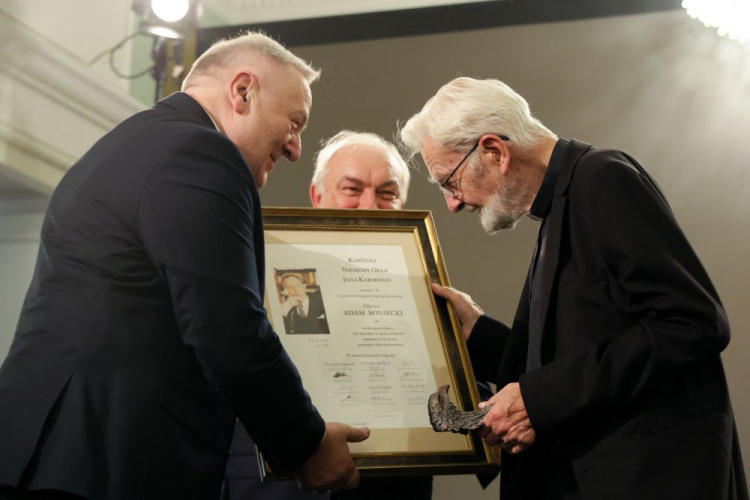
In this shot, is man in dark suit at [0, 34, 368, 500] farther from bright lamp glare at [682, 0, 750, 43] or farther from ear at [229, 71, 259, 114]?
bright lamp glare at [682, 0, 750, 43]

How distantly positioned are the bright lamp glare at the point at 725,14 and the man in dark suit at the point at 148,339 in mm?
2618

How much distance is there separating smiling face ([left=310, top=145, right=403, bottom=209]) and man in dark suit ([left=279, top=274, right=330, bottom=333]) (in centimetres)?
77

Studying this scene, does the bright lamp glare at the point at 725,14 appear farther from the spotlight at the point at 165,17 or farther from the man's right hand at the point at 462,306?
the spotlight at the point at 165,17

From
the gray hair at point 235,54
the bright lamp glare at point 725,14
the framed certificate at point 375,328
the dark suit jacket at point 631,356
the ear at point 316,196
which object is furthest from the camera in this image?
the bright lamp glare at point 725,14

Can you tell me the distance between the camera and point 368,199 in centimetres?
323

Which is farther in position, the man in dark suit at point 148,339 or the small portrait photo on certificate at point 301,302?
the small portrait photo on certificate at point 301,302

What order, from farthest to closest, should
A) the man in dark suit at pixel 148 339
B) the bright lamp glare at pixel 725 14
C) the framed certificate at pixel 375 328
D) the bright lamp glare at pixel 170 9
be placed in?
the bright lamp glare at pixel 170 9
the bright lamp glare at pixel 725 14
the framed certificate at pixel 375 328
the man in dark suit at pixel 148 339

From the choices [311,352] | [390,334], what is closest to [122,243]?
[311,352]

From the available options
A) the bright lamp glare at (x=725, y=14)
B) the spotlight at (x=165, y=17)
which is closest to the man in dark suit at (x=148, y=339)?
the spotlight at (x=165, y=17)

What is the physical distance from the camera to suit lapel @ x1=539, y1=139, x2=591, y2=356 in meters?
2.18

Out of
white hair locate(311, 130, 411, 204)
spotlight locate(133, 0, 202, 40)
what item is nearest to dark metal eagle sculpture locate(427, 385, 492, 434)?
white hair locate(311, 130, 411, 204)

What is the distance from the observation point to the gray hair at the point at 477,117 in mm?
2467

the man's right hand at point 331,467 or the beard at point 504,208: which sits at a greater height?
the beard at point 504,208

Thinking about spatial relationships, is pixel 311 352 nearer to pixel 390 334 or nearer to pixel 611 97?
pixel 390 334
